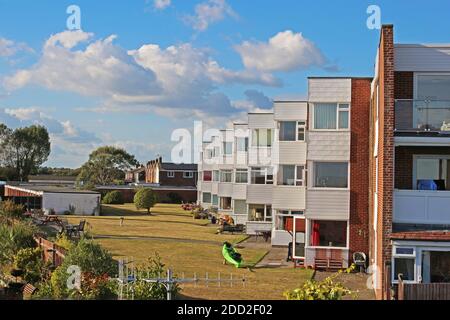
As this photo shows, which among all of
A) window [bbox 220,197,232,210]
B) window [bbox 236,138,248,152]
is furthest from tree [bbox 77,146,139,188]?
window [bbox 236,138,248,152]

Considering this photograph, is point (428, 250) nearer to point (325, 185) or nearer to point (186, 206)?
point (325, 185)

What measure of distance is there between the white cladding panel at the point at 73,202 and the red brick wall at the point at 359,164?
3592 centimetres

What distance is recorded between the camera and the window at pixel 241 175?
154 feet

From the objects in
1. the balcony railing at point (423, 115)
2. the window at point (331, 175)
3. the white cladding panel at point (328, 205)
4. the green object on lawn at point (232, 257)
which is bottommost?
the green object on lawn at point (232, 257)

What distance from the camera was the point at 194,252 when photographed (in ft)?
104

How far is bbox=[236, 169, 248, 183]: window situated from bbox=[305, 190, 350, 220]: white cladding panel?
19.8 m

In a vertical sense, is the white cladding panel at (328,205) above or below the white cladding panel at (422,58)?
below

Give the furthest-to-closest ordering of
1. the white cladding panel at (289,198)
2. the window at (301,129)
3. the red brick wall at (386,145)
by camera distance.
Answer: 1. the window at (301,129)
2. the white cladding panel at (289,198)
3. the red brick wall at (386,145)

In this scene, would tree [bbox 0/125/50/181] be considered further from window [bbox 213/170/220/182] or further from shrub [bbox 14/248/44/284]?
shrub [bbox 14/248/44/284]

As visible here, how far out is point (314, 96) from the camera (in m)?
27.8

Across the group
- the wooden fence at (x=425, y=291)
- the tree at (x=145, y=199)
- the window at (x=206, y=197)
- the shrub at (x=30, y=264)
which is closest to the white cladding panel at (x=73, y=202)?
the tree at (x=145, y=199)

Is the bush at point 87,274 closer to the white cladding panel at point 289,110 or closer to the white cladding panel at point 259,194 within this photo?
the white cladding panel at point 289,110
